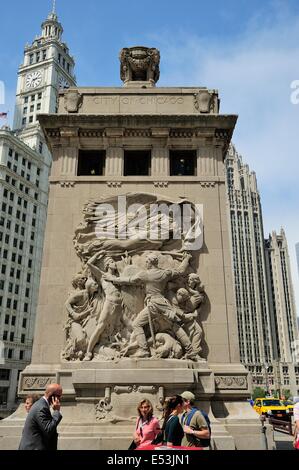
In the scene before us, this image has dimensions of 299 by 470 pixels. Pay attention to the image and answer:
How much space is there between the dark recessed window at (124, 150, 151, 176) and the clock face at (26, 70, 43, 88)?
95.2 m

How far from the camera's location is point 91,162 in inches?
721

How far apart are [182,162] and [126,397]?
1003 cm

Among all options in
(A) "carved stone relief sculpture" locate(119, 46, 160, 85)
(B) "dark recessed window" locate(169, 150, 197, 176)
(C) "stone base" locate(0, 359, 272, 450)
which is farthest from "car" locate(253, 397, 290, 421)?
(A) "carved stone relief sculpture" locate(119, 46, 160, 85)

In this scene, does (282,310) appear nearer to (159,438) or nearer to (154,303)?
(154,303)

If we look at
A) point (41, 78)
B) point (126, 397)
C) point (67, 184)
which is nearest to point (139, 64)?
point (67, 184)

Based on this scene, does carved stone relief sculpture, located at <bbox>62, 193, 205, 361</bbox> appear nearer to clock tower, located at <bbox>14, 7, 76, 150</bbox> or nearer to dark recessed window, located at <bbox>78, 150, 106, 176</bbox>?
dark recessed window, located at <bbox>78, 150, 106, 176</bbox>

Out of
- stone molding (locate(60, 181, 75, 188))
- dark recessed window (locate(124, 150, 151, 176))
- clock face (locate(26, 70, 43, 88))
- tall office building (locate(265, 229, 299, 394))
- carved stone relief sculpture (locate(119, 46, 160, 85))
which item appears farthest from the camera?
tall office building (locate(265, 229, 299, 394))

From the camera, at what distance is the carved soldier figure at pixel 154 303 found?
14352mm

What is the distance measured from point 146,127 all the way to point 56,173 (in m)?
4.38

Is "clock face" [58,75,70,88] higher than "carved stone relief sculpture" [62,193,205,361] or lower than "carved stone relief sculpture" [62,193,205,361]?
higher

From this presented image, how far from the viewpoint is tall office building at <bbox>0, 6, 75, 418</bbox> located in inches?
2852

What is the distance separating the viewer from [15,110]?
334ft

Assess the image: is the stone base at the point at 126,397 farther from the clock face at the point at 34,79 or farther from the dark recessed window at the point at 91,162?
the clock face at the point at 34,79

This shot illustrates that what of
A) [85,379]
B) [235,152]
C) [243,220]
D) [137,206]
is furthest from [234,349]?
[235,152]
